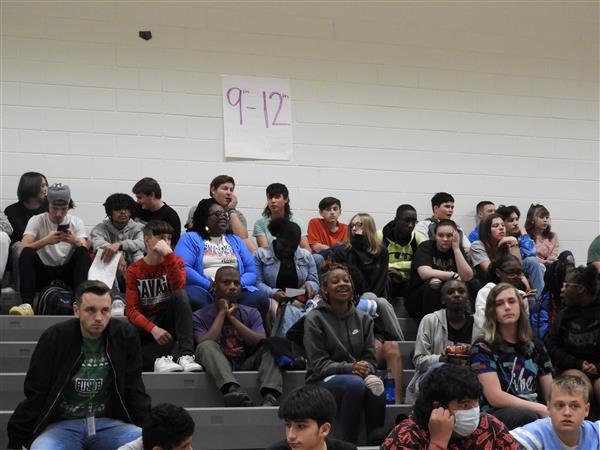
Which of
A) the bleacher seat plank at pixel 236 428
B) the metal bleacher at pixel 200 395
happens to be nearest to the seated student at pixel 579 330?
the metal bleacher at pixel 200 395

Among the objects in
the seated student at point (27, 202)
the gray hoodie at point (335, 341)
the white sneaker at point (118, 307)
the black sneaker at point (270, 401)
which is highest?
the seated student at point (27, 202)

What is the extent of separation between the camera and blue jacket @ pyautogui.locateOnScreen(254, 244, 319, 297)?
21.6ft

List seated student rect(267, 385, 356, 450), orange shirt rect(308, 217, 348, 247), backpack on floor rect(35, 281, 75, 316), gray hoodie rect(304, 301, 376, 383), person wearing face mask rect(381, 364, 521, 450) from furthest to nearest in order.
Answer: orange shirt rect(308, 217, 348, 247) < backpack on floor rect(35, 281, 75, 316) < gray hoodie rect(304, 301, 376, 383) < person wearing face mask rect(381, 364, 521, 450) < seated student rect(267, 385, 356, 450)

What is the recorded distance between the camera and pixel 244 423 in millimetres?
5172

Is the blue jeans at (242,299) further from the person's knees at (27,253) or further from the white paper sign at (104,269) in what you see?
the person's knees at (27,253)

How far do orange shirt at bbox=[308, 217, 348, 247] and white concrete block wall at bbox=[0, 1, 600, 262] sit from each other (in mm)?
480

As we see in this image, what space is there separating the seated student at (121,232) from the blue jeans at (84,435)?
80.0 inches

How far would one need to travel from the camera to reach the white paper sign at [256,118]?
26.8 ft

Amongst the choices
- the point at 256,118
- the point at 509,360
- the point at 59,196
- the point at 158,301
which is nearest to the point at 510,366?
the point at 509,360

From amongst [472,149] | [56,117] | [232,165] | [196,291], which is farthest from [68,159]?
[472,149]

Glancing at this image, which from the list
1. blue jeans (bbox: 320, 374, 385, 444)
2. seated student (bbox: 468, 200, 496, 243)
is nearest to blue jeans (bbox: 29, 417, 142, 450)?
blue jeans (bbox: 320, 374, 385, 444)

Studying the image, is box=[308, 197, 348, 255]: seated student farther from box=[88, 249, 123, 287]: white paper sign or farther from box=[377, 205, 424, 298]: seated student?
box=[88, 249, 123, 287]: white paper sign

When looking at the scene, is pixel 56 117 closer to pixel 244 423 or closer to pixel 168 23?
pixel 168 23

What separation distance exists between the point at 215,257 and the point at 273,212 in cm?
100
